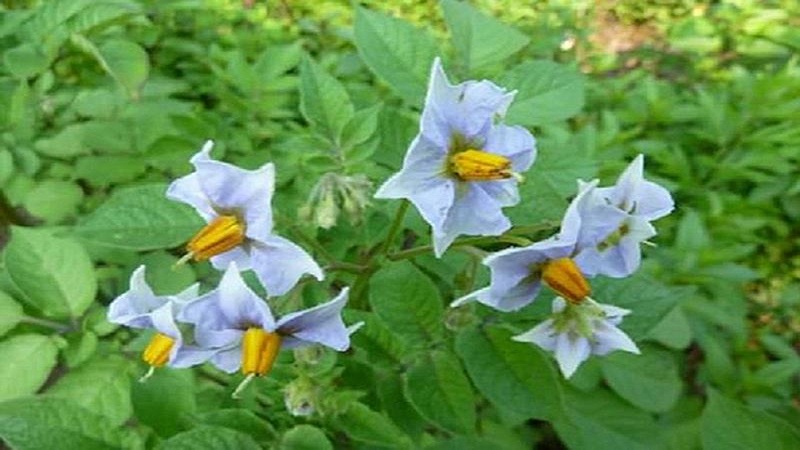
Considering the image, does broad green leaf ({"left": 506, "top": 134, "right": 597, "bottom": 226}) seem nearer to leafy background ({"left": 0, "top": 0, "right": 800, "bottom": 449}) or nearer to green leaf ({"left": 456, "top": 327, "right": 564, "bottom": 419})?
leafy background ({"left": 0, "top": 0, "right": 800, "bottom": 449})

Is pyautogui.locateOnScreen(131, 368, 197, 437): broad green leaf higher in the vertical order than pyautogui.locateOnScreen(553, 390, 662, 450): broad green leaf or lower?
higher

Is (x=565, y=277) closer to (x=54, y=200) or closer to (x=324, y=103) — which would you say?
(x=324, y=103)

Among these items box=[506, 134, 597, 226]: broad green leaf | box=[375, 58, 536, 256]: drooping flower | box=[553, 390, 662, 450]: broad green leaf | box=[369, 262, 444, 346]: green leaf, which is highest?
box=[375, 58, 536, 256]: drooping flower

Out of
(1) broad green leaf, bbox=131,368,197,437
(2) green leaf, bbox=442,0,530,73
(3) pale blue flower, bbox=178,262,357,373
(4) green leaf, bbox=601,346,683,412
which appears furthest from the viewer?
(4) green leaf, bbox=601,346,683,412

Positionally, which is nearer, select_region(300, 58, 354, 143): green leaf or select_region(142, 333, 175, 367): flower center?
select_region(142, 333, 175, 367): flower center

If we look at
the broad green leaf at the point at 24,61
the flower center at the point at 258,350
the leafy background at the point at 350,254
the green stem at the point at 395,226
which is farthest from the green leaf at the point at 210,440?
the broad green leaf at the point at 24,61

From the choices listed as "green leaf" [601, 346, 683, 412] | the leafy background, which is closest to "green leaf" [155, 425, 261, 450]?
the leafy background

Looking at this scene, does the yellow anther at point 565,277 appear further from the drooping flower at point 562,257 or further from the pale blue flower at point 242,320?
the pale blue flower at point 242,320
